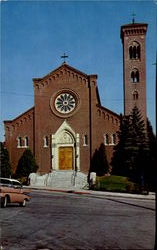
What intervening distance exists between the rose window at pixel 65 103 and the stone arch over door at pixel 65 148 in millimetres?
979

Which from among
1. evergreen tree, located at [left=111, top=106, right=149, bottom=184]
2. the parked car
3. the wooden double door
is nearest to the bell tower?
evergreen tree, located at [left=111, top=106, right=149, bottom=184]

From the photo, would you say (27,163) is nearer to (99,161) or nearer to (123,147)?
(99,161)

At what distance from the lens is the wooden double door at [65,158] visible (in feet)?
95.7

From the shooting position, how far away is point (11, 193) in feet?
32.5

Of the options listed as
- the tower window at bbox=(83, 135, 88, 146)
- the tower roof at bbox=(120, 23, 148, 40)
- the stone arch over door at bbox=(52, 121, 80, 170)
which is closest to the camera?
the tower roof at bbox=(120, 23, 148, 40)

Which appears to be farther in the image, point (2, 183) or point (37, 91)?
point (37, 91)

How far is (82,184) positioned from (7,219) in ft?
53.1

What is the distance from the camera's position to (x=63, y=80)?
3006cm

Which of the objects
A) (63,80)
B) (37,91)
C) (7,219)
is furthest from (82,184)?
(7,219)

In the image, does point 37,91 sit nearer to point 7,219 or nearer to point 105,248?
point 7,219

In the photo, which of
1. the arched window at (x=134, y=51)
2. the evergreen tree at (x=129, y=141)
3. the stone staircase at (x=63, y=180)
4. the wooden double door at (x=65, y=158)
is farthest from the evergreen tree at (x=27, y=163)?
the evergreen tree at (x=129, y=141)

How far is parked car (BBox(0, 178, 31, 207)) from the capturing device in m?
8.41

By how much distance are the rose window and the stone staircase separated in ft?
14.5

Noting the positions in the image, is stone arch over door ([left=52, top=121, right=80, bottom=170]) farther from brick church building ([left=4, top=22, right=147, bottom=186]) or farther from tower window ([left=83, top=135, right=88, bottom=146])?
tower window ([left=83, top=135, right=88, bottom=146])
